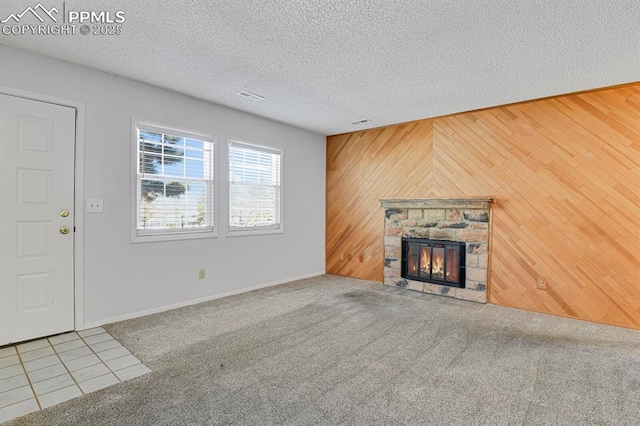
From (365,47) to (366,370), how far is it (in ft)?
8.40

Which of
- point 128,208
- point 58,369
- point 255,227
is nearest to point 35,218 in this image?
point 128,208

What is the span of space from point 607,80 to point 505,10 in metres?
1.95

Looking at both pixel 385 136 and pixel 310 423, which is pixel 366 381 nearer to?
pixel 310 423

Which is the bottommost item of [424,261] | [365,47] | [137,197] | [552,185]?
[424,261]

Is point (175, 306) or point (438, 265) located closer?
point (175, 306)

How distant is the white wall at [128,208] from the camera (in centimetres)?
311

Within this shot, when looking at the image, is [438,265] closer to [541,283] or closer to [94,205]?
[541,283]

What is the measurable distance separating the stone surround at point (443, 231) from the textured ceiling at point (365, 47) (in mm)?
1387

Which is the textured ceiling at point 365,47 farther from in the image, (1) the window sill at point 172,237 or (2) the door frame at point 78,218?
(1) the window sill at point 172,237

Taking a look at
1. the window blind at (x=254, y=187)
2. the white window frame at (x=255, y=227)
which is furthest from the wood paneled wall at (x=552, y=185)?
the window blind at (x=254, y=187)

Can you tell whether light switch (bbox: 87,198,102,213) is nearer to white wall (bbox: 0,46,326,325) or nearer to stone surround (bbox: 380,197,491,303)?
white wall (bbox: 0,46,326,325)

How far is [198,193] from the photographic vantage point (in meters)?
4.10

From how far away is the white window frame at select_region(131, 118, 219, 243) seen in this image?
349cm

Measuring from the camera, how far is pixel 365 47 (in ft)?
8.80
